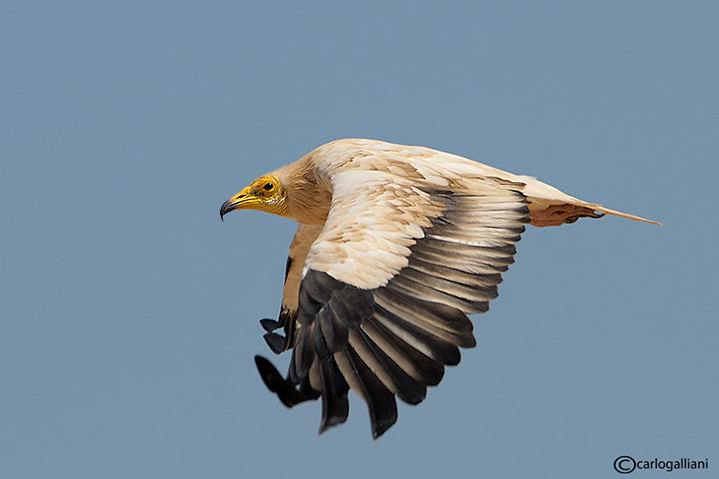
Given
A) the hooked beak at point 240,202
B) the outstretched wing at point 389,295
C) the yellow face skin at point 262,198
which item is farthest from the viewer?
the hooked beak at point 240,202

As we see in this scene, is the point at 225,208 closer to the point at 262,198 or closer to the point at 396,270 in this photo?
the point at 262,198

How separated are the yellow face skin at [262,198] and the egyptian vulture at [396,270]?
968 millimetres

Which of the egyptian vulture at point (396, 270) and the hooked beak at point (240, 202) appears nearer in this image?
the egyptian vulture at point (396, 270)

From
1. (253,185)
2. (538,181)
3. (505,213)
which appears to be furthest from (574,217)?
(253,185)

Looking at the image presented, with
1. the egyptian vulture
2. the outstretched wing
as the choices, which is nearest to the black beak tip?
the egyptian vulture

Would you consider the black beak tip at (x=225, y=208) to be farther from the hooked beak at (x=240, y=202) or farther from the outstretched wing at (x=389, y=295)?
the outstretched wing at (x=389, y=295)

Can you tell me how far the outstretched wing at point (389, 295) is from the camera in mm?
7500

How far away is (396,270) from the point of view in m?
7.97

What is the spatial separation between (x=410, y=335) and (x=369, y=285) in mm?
453

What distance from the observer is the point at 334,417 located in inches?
290

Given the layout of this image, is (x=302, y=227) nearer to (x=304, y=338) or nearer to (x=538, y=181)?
(x=538, y=181)

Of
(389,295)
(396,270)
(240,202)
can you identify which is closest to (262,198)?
(240,202)

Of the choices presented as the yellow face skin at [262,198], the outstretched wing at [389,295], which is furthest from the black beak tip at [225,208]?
the outstretched wing at [389,295]

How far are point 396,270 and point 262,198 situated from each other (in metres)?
3.01
